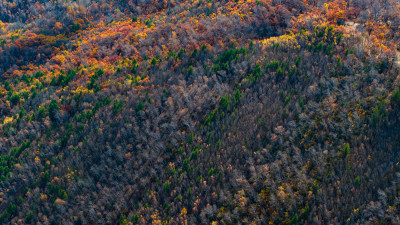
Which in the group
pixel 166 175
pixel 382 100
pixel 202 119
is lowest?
pixel 166 175

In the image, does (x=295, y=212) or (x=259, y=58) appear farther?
(x=259, y=58)

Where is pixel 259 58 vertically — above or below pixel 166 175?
above

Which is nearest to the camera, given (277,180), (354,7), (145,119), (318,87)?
(277,180)

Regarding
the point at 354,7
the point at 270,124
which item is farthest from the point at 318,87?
the point at 354,7

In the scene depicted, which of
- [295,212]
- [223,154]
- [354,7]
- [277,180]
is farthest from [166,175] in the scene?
[354,7]

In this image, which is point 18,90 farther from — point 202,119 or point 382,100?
point 382,100

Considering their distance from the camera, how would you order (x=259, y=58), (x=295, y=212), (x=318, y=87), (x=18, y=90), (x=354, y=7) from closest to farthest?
1. (x=295, y=212)
2. (x=318, y=87)
3. (x=259, y=58)
4. (x=354, y=7)
5. (x=18, y=90)
